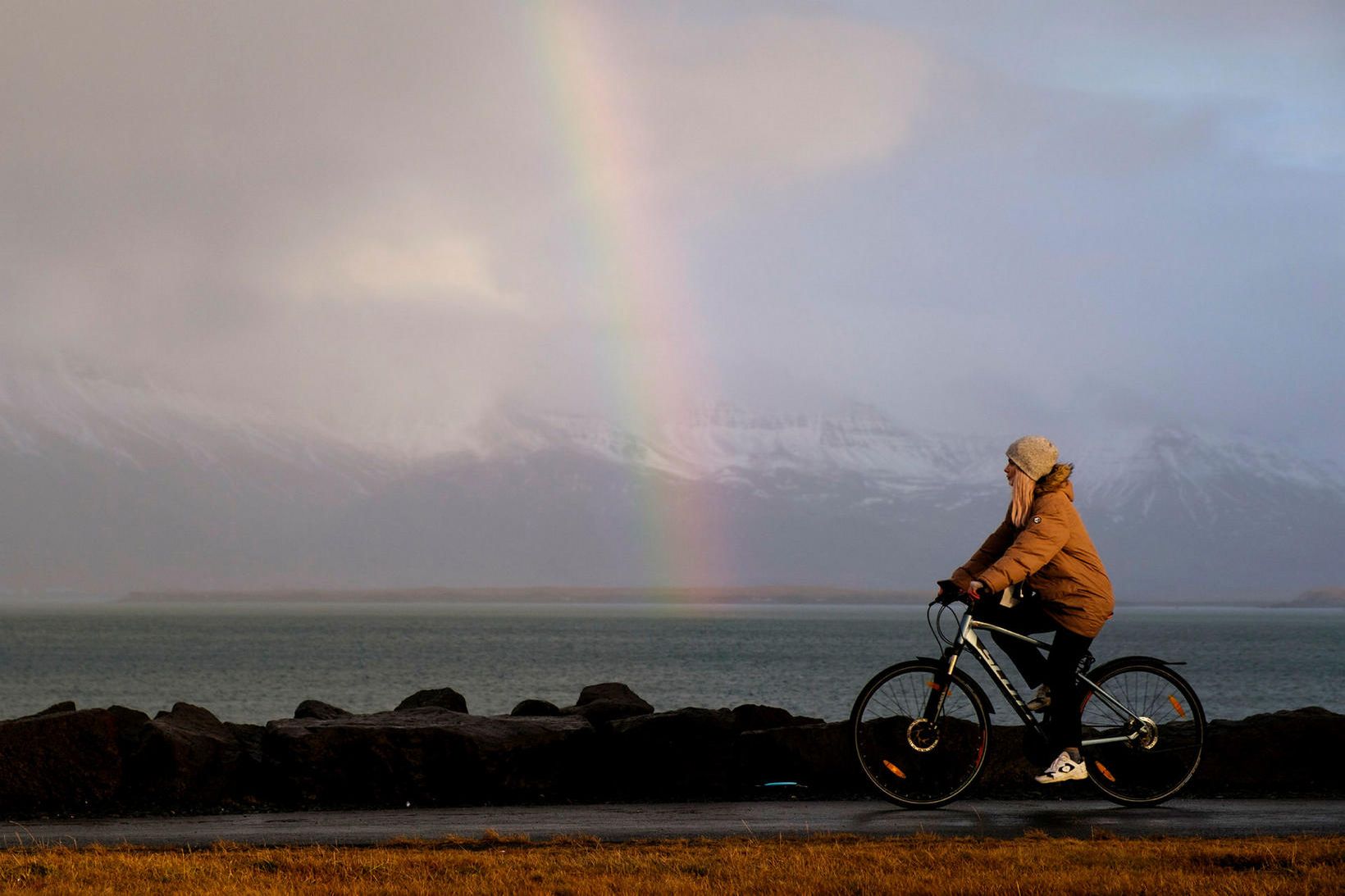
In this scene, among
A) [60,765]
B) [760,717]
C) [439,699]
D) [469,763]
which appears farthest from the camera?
[439,699]

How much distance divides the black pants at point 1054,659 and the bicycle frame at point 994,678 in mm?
63

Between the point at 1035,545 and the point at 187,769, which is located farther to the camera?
the point at 187,769

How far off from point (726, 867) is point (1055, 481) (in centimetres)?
409

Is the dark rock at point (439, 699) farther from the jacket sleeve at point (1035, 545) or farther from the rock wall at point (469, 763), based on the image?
the jacket sleeve at point (1035, 545)

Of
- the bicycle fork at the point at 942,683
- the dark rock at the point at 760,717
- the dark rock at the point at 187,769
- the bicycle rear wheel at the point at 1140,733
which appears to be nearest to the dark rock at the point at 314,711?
the dark rock at the point at 187,769

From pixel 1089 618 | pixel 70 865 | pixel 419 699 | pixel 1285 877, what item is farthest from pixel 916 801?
pixel 419 699

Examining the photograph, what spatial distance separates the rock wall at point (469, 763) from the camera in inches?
460

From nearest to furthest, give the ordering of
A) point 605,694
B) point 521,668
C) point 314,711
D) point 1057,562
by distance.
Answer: point 1057,562 → point 314,711 → point 605,694 → point 521,668

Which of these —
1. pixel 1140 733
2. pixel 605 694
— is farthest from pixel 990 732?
pixel 605 694

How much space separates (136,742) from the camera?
41.8ft

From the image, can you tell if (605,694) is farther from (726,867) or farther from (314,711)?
(726,867)

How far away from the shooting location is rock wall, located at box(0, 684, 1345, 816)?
11695 mm

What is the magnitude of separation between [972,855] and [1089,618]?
2.80 metres

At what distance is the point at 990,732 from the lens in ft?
34.0
